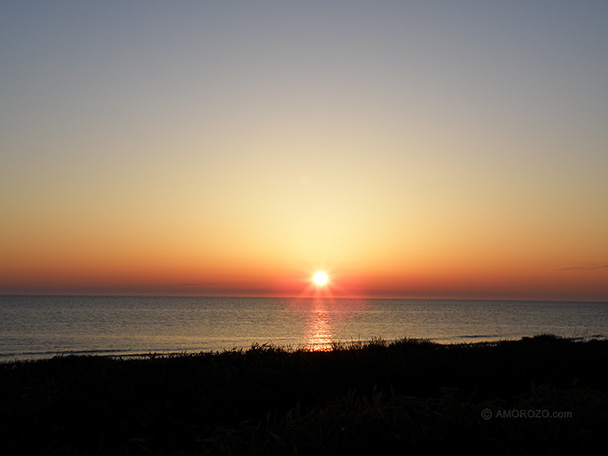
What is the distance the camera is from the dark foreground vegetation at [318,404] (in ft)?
11.5

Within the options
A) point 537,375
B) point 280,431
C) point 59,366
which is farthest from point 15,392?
point 537,375

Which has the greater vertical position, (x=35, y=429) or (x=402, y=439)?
(x=402, y=439)

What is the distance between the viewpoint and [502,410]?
398cm

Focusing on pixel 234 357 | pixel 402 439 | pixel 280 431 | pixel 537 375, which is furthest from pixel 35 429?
pixel 537 375

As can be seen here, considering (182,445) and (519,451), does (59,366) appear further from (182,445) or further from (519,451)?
(519,451)

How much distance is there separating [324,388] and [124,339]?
1873 inches

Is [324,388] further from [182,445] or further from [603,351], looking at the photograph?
[603,351]

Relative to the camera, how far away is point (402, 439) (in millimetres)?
3445

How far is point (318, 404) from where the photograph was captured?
8.14 m

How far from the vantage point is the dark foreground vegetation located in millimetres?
3492

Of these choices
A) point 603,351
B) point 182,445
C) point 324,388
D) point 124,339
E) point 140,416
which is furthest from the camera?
point 124,339

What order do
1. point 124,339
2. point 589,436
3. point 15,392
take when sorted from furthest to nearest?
point 124,339 < point 15,392 < point 589,436

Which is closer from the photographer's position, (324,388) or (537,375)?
(324,388)

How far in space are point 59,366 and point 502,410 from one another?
35.7 feet
